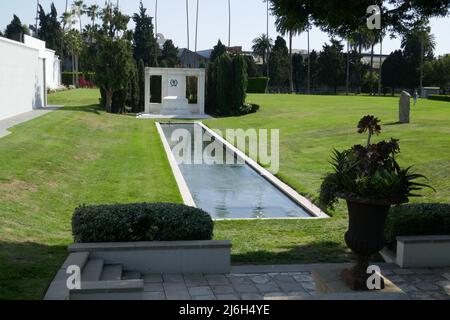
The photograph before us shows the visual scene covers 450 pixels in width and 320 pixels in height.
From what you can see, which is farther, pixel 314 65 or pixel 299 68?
pixel 299 68

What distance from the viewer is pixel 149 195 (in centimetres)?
1298

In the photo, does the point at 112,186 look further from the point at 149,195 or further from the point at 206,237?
the point at 206,237

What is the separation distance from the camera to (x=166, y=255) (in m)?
7.11

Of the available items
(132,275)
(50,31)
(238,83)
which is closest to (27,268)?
(132,275)

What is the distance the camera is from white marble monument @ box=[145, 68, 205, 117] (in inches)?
1565

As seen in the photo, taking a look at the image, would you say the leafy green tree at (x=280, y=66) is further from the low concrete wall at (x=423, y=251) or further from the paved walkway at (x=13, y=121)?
the low concrete wall at (x=423, y=251)

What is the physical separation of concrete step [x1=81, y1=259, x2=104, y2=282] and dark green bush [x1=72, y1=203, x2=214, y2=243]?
1.69ft

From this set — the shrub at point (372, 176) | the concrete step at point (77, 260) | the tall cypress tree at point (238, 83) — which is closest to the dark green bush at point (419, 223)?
the shrub at point (372, 176)

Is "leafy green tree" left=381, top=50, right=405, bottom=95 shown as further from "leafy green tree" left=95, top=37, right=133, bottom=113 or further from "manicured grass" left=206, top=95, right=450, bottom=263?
"leafy green tree" left=95, top=37, right=133, bottom=113

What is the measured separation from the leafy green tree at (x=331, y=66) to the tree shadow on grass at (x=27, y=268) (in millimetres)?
71766

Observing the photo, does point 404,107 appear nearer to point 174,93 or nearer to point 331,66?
point 174,93

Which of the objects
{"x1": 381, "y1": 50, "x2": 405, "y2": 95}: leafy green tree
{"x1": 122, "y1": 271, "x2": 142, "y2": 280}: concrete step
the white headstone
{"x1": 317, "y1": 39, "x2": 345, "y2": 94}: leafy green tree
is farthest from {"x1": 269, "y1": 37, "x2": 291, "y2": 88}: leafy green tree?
{"x1": 122, "y1": 271, "x2": 142, "y2": 280}: concrete step

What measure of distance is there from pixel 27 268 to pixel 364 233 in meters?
4.09
